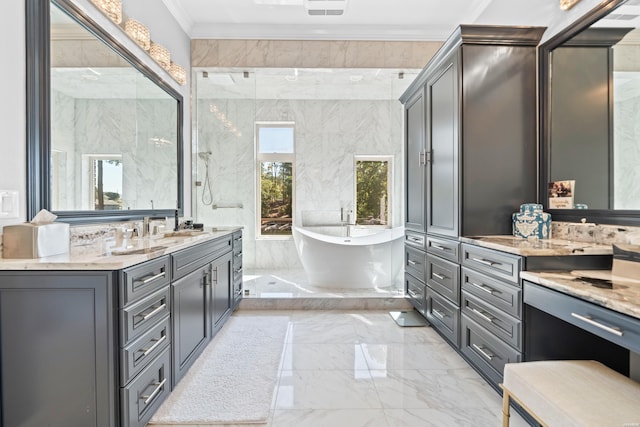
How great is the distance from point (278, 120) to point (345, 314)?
318cm

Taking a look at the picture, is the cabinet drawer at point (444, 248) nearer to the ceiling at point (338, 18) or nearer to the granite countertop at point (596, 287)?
the granite countertop at point (596, 287)

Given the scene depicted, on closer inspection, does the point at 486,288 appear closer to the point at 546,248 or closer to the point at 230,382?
the point at 546,248

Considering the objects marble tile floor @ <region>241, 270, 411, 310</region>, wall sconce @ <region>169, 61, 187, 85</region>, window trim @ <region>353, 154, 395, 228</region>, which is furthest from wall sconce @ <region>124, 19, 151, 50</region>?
window trim @ <region>353, 154, 395, 228</region>

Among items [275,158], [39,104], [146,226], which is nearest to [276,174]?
[275,158]

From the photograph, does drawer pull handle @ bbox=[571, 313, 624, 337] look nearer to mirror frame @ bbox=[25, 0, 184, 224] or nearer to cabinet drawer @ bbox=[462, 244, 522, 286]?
cabinet drawer @ bbox=[462, 244, 522, 286]

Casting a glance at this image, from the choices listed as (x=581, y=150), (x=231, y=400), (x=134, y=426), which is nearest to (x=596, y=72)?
(x=581, y=150)

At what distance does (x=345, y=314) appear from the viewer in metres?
3.20

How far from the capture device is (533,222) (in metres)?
2.04

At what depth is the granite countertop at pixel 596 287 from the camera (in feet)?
3.42

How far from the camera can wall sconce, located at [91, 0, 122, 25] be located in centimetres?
196

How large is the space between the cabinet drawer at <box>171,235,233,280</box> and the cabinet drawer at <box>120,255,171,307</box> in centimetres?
10

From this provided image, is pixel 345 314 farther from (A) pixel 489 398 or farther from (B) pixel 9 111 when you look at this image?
(B) pixel 9 111

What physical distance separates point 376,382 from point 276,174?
3.61m

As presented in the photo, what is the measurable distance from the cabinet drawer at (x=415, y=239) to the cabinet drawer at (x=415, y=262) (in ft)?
0.15
